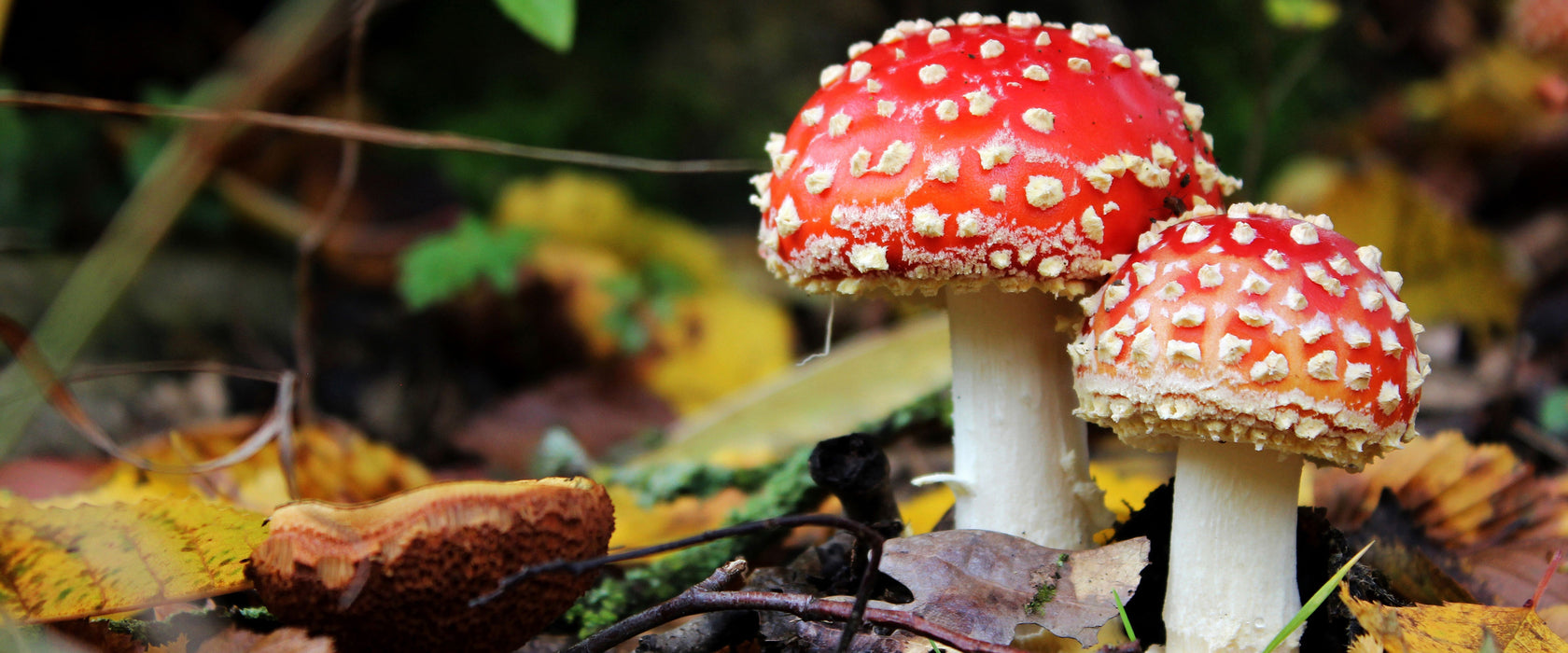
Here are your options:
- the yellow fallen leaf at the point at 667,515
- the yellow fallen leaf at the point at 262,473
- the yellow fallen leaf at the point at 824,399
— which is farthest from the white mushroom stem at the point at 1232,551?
the yellow fallen leaf at the point at 262,473

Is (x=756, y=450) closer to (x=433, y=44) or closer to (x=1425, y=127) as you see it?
(x=433, y=44)

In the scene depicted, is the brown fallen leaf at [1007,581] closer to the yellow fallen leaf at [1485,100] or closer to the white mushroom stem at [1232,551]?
the white mushroom stem at [1232,551]

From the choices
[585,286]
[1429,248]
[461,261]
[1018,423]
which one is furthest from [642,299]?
[1429,248]

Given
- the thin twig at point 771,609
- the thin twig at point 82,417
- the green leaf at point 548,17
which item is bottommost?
the thin twig at point 771,609

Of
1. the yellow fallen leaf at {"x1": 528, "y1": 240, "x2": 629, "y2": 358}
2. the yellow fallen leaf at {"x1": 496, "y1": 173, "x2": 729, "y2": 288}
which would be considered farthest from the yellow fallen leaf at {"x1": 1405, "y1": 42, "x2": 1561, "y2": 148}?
the yellow fallen leaf at {"x1": 528, "y1": 240, "x2": 629, "y2": 358}

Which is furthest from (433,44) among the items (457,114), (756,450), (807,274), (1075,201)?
(1075,201)
